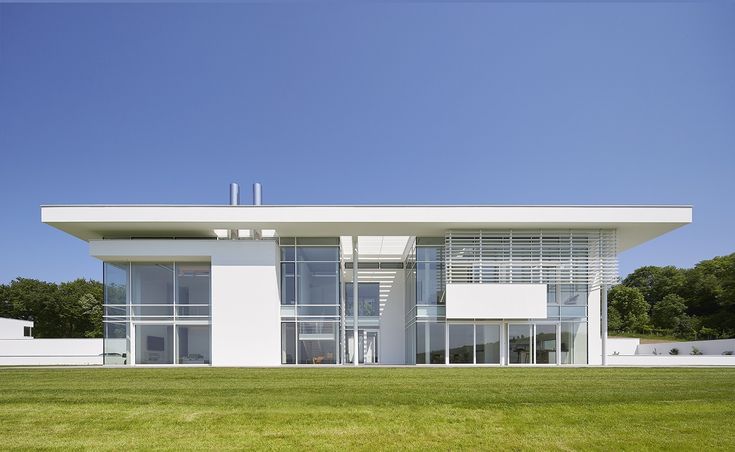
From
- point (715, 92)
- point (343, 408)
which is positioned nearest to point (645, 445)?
point (343, 408)

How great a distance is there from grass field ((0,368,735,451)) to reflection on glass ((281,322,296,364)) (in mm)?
10352

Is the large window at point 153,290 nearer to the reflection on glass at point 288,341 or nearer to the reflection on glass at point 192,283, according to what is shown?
the reflection on glass at point 192,283

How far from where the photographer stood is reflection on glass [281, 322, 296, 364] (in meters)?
23.8

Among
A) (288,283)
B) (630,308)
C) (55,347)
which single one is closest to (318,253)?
(288,283)

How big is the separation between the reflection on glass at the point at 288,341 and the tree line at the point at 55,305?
139 ft

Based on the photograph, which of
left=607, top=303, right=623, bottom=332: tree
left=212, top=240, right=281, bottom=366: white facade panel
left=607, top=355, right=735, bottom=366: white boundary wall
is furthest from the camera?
left=607, top=303, right=623, bottom=332: tree

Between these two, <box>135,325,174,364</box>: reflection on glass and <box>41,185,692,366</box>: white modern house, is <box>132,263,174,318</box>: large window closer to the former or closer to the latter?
<box>41,185,692,366</box>: white modern house

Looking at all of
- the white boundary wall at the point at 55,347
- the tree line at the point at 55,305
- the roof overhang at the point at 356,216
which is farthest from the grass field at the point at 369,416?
the tree line at the point at 55,305

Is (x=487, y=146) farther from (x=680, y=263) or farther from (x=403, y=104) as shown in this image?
(x=680, y=263)

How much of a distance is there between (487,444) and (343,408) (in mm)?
2687

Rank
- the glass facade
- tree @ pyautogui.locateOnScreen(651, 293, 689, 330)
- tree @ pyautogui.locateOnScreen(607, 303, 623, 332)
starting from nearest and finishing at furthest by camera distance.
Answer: the glass facade → tree @ pyautogui.locateOnScreen(651, 293, 689, 330) → tree @ pyautogui.locateOnScreen(607, 303, 623, 332)

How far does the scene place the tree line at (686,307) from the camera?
171 feet

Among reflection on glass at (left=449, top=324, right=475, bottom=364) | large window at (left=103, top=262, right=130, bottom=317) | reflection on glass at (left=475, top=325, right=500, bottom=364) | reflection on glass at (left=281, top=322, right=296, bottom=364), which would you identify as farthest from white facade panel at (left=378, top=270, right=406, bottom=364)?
large window at (left=103, top=262, right=130, bottom=317)

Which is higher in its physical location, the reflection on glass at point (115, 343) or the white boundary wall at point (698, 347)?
the reflection on glass at point (115, 343)
